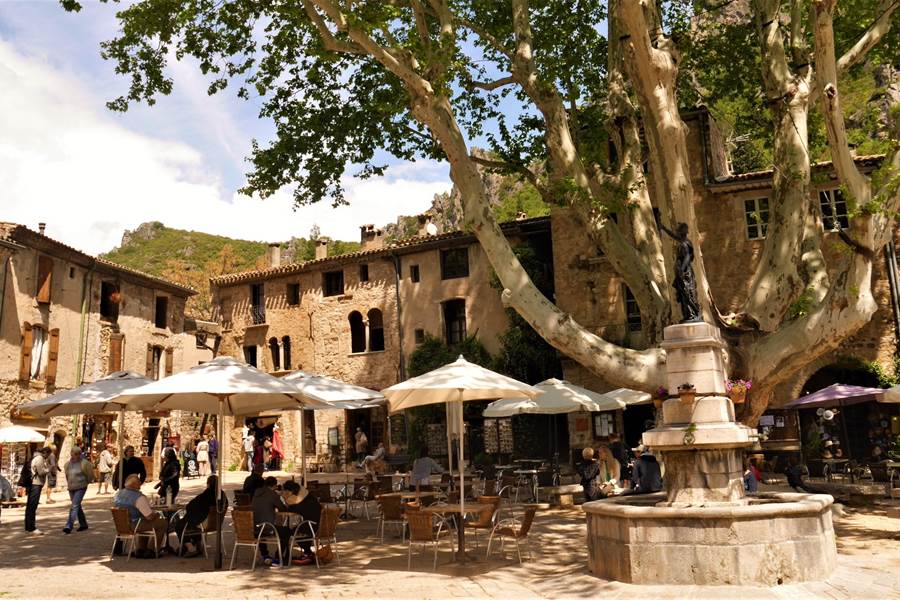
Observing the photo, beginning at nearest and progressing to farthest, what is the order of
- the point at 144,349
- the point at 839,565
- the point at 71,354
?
the point at 839,565, the point at 71,354, the point at 144,349

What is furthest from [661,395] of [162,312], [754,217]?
[162,312]

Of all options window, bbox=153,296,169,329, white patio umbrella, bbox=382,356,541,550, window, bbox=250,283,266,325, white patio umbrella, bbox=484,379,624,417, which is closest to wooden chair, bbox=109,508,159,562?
white patio umbrella, bbox=382,356,541,550

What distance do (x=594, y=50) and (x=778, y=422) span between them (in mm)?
11261

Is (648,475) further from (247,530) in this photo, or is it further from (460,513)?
(247,530)

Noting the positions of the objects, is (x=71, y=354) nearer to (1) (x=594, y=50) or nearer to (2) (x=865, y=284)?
(1) (x=594, y=50)

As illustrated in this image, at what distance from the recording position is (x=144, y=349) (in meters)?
28.4

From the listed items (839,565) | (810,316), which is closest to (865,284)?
(810,316)

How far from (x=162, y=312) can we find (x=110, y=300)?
2.96 meters

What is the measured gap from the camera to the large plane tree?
32.9 feet

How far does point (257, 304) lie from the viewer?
101 feet

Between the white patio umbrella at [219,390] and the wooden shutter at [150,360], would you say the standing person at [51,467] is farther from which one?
the wooden shutter at [150,360]

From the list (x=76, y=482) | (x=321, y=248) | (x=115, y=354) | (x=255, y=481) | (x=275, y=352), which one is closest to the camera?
(x=255, y=481)

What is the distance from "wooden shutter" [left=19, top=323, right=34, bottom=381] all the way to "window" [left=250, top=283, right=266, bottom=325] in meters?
9.20

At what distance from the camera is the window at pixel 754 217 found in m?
20.9
